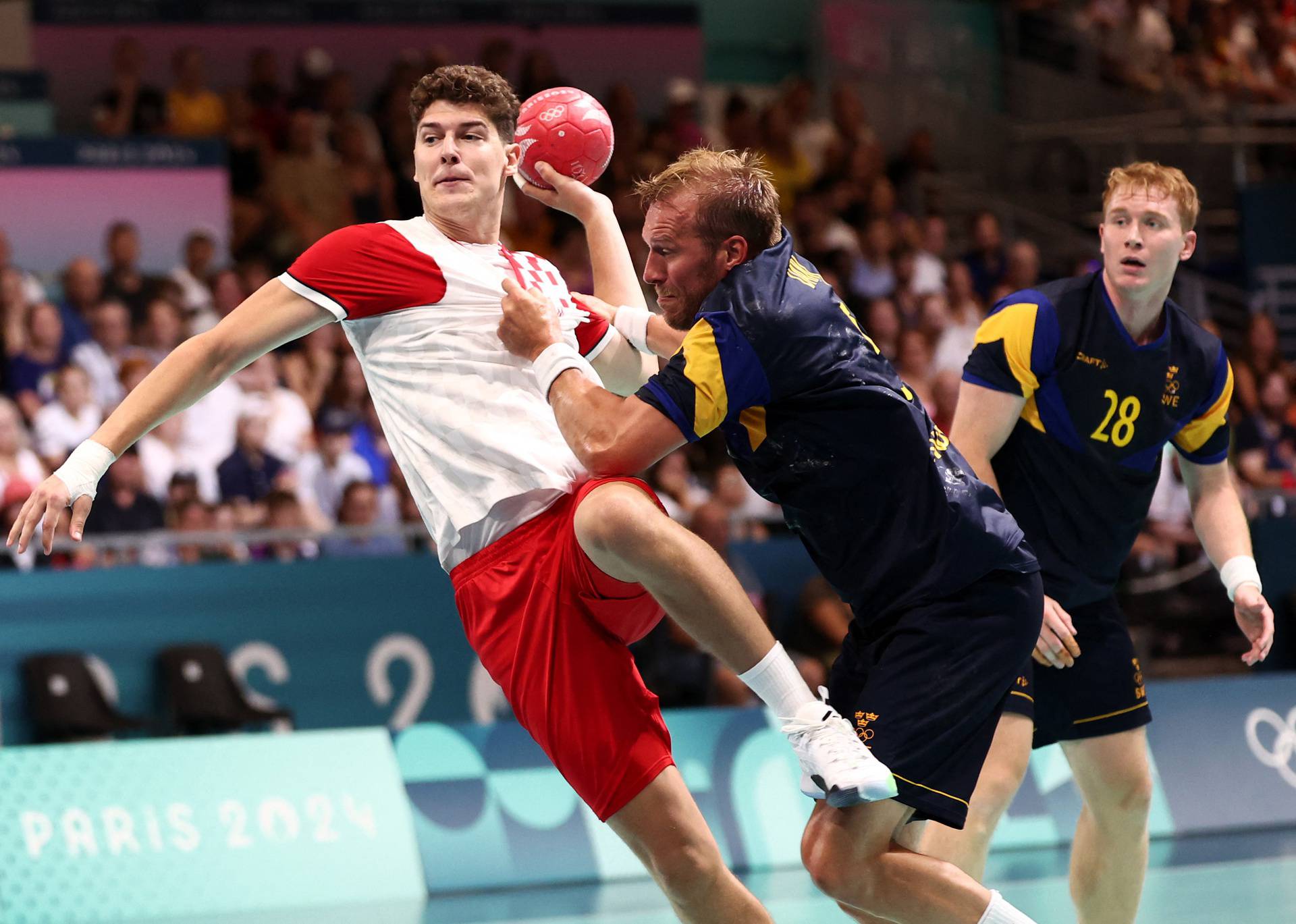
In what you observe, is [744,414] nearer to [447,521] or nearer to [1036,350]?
[447,521]

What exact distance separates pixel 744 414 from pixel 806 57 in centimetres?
1387

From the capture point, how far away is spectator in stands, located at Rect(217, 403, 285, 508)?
9750mm

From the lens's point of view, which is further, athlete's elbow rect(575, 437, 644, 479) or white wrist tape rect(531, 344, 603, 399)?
white wrist tape rect(531, 344, 603, 399)

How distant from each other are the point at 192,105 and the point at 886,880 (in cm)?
1008

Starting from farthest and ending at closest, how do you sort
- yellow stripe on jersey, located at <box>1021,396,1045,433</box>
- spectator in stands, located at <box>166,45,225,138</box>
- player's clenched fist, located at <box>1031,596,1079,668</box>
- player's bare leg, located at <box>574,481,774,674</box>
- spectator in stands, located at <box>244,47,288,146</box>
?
spectator in stands, located at <box>244,47,288,146</box>, spectator in stands, located at <box>166,45,225,138</box>, yellow stripe on jersey, located at <box>1021,396,1045,433</box>, player's clenched fist, located at <box>1031,596,1079,668</box>, player's bare leg, located at <box>574,481,774,674</box>

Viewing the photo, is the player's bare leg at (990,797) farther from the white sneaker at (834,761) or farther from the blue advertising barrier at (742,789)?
the blue advertising barrier at (742,789)

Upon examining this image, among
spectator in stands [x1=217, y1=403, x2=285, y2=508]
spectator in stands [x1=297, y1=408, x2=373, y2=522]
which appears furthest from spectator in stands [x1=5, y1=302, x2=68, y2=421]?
spectator in stands [x1=297, y1=408, x2=373, y2=522]

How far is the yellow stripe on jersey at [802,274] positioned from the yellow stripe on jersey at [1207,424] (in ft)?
5.66

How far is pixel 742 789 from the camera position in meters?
8.44

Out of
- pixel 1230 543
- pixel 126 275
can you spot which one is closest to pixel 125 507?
pixel 126 275

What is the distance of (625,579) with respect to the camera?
4.04 meters

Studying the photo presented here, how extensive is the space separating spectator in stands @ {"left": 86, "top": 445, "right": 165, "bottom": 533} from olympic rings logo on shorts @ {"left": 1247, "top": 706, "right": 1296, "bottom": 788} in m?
6.16

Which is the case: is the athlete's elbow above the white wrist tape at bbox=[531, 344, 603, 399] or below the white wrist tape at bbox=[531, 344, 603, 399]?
below

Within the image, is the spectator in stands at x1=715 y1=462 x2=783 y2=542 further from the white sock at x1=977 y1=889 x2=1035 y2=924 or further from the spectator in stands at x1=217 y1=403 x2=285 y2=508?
the white sock at x1=977 y1=889 x2=1035 y2=924
